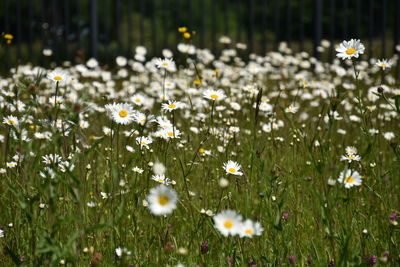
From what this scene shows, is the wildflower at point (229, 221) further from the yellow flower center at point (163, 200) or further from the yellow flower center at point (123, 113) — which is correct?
the yellow flower center at point (123, 113)

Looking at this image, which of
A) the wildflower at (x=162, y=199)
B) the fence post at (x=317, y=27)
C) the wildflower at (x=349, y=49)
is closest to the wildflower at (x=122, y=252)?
the wildflower at (x=162, y=199)

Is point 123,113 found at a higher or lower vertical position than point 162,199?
higher

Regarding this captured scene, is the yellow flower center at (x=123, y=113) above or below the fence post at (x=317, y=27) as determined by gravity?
below

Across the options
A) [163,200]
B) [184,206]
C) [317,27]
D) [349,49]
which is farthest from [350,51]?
[317,27]

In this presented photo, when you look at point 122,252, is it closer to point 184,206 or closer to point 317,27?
point 184,206

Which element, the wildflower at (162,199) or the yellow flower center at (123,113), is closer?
the wildflower at (162,199)

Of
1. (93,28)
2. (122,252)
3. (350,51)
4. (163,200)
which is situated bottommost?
(122,252)

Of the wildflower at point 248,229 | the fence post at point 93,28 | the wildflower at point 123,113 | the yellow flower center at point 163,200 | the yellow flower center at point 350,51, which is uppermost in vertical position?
the fence post at point 93,28

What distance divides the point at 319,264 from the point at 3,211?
3.71ft

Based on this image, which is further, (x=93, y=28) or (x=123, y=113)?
(x=93, y=28)

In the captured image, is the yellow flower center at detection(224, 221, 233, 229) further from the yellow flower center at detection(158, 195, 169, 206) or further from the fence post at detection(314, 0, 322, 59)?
the fence post at detection(314, 0, 322, 59)

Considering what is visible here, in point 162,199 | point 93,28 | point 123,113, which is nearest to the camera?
point 162,199

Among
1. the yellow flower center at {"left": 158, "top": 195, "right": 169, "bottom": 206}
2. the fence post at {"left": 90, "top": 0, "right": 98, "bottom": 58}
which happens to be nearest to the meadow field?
the yellow flower center at {"left": 158, "top": 195, "right": 169, "bottom": 206}

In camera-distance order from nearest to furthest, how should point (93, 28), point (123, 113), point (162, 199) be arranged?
point (162, 199) → point (123, 113) → point (93, 28)
